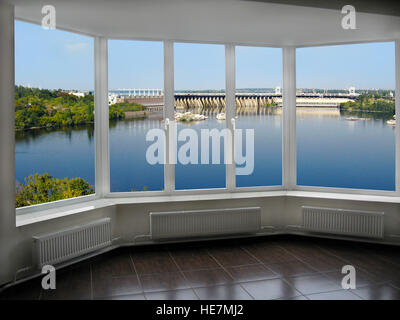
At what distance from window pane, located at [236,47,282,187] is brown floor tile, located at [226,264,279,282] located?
1617 millimetres

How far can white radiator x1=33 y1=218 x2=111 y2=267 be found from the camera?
4.10 meters

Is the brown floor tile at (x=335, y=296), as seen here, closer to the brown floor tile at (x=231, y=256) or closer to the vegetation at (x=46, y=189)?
the brown floor tile at (x=231, y=256)

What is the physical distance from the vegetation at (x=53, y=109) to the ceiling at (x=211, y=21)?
80 centimetres

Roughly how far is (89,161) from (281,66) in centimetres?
308

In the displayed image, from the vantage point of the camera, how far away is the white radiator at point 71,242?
410 cm

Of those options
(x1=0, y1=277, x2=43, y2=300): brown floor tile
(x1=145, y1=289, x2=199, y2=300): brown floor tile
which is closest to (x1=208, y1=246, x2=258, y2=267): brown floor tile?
(x1=145, y1=289, x2=199, y2=300): brown floor tile

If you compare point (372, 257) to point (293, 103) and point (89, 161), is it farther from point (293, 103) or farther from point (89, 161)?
point (89, 161)

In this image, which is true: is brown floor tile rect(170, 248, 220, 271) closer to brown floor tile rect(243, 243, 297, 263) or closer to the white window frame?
brown floor tile rect(243, 243, 297, 263)

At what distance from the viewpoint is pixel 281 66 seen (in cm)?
592

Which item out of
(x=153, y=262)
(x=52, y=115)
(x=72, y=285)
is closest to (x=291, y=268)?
(x=153, y=262)

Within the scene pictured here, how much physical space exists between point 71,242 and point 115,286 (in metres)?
0.83

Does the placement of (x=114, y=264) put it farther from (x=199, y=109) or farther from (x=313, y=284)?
(x=199, y=109)

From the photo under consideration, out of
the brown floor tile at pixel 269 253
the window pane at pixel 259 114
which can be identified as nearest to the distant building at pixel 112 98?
the window pane at pixel 259 114

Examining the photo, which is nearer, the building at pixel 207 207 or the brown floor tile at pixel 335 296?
the brown floor tile at pixel 335 296
